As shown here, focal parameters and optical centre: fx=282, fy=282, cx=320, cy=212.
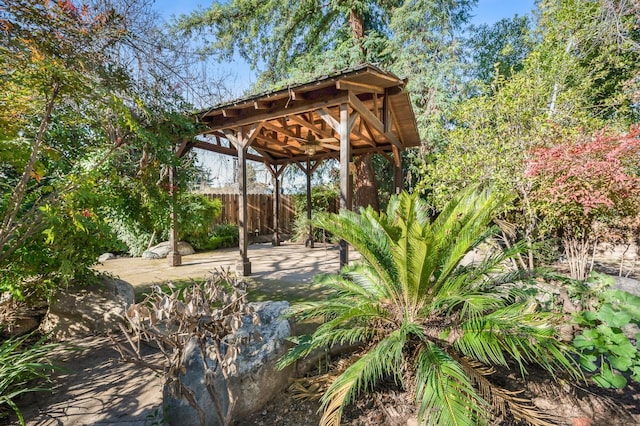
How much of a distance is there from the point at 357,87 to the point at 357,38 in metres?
6.07

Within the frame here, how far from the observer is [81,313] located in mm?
3164

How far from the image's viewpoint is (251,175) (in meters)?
16.6

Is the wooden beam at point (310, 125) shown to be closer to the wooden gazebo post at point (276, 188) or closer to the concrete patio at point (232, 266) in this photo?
the wooden gazebo post at point (276, 188)

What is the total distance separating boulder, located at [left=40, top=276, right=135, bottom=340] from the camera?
10.3 feet

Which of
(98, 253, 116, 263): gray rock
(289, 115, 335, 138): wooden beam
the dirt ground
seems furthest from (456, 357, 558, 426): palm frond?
(98, 253, 116, 263): gray rock

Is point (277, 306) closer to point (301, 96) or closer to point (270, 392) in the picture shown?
point (270, 392)

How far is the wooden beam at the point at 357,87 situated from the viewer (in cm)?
380

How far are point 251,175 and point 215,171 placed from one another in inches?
169

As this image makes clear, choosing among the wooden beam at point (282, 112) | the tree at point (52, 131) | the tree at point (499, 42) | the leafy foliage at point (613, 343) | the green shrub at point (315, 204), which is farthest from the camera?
the tree at point (499, 42)

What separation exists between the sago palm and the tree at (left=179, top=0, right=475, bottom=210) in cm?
663

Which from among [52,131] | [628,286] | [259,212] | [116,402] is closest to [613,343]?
[628,286]

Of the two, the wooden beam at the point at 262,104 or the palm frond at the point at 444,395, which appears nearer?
the palm frond at the point at 444,395

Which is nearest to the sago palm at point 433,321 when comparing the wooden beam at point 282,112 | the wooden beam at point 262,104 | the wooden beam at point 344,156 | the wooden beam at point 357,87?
the wooden beam at point 344,156

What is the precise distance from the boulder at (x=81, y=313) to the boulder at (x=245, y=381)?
1648 mm
